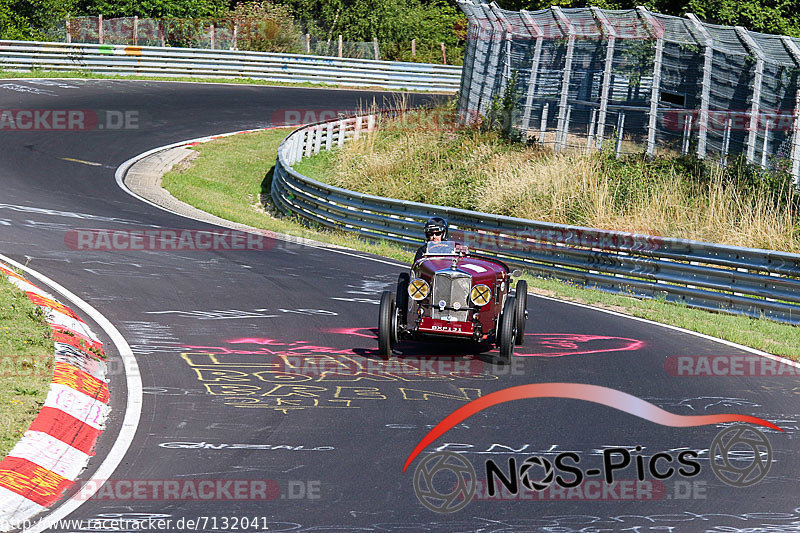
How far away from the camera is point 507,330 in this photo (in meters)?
10.2

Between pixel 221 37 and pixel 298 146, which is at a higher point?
pixel 221 37

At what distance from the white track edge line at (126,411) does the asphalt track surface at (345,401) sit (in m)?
0.09

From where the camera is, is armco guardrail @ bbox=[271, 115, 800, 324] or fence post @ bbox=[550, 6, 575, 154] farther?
fence post @ bbox=[550, 6, 575, 154]

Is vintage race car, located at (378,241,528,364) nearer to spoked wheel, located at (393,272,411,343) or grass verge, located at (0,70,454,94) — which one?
spoked wheel, located at (393,272,411,343)

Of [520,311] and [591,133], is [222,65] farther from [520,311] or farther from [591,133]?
[520,311]

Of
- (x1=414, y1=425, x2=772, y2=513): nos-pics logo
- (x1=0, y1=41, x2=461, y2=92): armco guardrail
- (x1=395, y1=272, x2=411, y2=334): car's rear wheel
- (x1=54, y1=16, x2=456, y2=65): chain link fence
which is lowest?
(x1=414, y1=425, x2=772, y2=513): nos-pics logo

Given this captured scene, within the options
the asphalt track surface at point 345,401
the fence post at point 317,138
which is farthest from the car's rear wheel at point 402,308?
the fence post at point 317,138

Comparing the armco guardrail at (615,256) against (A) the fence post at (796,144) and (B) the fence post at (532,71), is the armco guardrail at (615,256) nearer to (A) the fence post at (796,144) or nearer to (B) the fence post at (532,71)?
(A) the fence post at (796,144)

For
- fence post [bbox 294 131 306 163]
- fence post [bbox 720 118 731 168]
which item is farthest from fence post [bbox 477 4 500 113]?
fence post [bbox 720 118 731 168]

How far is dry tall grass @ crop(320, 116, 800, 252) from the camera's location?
17469mm

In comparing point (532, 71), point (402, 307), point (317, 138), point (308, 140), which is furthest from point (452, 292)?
point (317, 138)

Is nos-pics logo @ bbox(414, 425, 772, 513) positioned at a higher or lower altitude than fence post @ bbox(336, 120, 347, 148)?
lower

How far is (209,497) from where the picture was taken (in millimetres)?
6547

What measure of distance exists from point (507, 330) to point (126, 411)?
158 inches
